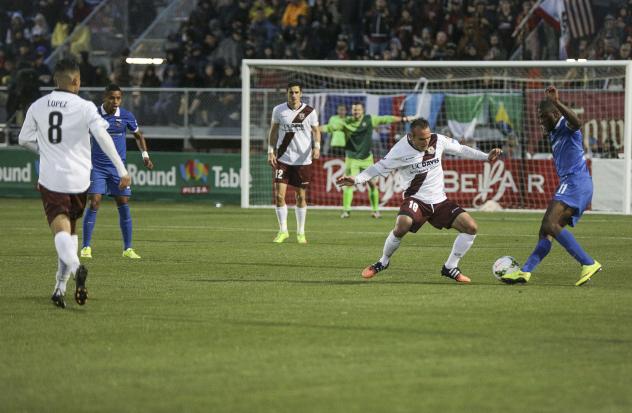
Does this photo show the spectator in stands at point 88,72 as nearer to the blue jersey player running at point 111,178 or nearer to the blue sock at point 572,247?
the blue jersey player running at point 111,178

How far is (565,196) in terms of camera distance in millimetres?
12930

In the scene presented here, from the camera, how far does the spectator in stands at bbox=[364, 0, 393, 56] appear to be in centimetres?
3116

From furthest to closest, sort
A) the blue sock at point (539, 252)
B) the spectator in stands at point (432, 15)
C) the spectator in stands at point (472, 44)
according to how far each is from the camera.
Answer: the spectator in stands at point (432, 15)
the spectator in stands at point (472, 44)
the blue sock at point (539, 252)

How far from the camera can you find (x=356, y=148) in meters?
25.2

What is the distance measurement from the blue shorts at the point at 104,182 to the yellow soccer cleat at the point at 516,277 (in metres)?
5.40

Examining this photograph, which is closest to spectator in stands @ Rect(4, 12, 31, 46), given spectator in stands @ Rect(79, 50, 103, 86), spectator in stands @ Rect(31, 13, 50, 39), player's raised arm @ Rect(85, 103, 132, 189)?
spectator in stands @ Rect(31, 13, 50, 39)

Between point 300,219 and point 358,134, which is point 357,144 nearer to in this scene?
point 358,134

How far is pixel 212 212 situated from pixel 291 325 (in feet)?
53.3

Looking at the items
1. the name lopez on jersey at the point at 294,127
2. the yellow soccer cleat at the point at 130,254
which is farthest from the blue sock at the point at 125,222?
the name lopez on jersey at the point at 294,127

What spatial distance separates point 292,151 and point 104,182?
380cm

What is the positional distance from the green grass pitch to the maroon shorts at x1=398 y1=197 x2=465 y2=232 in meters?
0.65

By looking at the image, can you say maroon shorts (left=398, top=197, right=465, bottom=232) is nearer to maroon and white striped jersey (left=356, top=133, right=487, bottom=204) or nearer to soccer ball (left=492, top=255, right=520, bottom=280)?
maroon and white striped jersey (left=356, top=133, right=487, bottom=204)

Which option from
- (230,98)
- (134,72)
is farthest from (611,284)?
(134,72)

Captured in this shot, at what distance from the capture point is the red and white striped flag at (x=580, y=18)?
1147 inches
